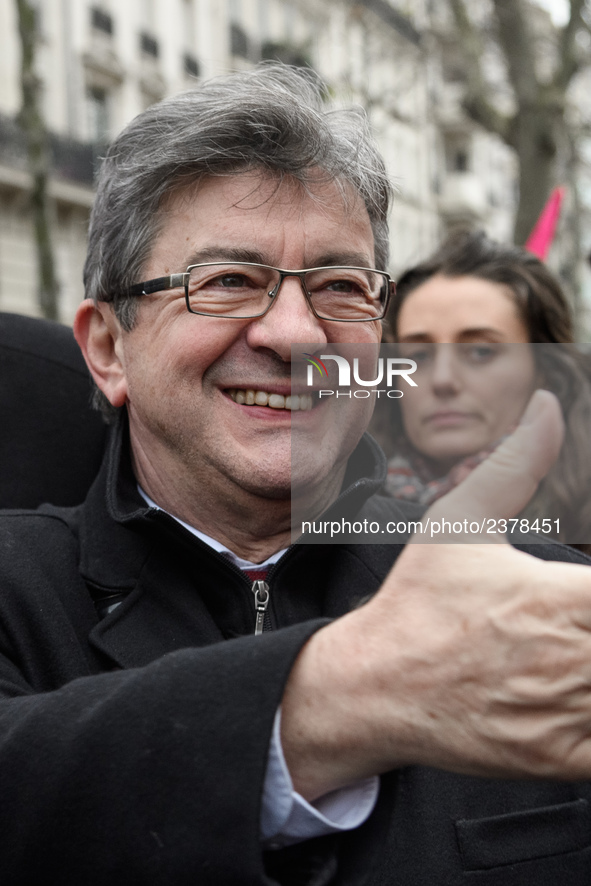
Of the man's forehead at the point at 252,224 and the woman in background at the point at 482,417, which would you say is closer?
the woman in background at the point at 482,417

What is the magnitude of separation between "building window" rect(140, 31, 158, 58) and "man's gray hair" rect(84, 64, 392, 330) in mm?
18663

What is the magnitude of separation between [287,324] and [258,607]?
1.55ft

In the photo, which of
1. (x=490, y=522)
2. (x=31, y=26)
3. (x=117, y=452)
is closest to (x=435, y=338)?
(x=117, y=452)

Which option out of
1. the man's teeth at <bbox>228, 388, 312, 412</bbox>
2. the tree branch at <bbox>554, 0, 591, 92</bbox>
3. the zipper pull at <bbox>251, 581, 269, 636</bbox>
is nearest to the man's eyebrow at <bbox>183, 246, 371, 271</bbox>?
the man's teeth at <bbox>228, 388, 312, 412</bbox>

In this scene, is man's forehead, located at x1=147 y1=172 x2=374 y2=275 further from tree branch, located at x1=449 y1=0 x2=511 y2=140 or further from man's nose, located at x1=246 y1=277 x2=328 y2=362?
tree branch, located at x1=449 y1=0 x2=511 y2=140

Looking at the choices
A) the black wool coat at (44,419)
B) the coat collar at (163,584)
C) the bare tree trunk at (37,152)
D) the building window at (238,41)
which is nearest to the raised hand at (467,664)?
the coat collar at (163,584)

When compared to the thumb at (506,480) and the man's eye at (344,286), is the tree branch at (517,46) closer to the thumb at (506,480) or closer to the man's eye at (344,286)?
the man's eye at (344,286)

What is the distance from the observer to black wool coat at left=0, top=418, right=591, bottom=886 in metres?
1.11

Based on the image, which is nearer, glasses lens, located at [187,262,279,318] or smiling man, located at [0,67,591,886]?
smiling man, located at [0,67,591,886]

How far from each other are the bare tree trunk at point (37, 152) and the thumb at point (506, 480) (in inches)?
282

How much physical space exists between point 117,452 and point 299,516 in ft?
1.72

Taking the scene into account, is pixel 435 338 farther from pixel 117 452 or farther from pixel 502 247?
pixel 117 452

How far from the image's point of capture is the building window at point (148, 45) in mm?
19219

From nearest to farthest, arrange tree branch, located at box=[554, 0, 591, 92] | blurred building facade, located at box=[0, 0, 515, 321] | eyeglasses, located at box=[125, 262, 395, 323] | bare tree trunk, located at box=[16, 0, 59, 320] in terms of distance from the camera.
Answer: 1. eyeglasses, located at box=[125, 262, 395, 323]
2. bare tree trunk, located at box=[16, 0, 59, 320]
3. tree branch, located at box=[554, 0, 591, 92]
4. blurred building facade, located at box=[0, 0, 515, 321]
